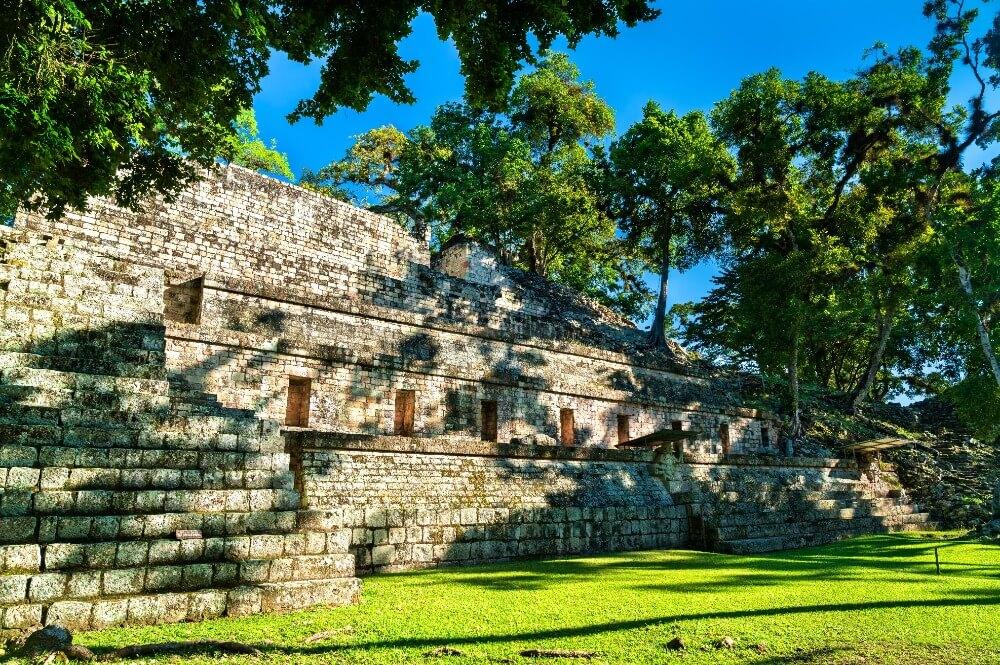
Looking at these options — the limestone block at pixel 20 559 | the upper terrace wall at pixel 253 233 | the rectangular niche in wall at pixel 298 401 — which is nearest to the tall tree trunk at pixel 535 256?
the upper terrace wall at pixel 253 233

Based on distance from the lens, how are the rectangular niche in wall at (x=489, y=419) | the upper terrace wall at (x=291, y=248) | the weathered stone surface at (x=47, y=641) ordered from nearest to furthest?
1. the weathered stone surface at (x=47, y=641)
2. the upper terrace wall at (x=291, y=248)
3. the rectangular niche in wall at (x=489, y=419)

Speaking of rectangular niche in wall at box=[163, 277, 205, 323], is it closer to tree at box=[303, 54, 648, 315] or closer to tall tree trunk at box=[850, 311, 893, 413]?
tree at box=[303, 54, 648, 315]

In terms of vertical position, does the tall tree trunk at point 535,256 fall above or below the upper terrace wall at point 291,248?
above

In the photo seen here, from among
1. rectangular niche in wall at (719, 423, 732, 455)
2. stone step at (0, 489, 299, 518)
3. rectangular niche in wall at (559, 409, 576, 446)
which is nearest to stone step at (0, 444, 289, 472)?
stone step at (0, 489, 299, 518)

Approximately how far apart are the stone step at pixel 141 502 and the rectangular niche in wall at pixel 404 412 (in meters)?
7.12

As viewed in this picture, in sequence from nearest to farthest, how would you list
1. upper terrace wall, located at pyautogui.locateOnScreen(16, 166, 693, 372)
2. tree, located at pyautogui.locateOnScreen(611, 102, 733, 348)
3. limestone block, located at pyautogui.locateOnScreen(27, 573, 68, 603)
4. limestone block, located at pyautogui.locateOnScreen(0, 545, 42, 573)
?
1. limestone block, located at pyautogui.locateOnScreen(27, 573, 68, 603)
2. limestone block, located at pyautogui.locateOnScreen(0, 545, 42, 573)
3. upper terrace wall, located at pyautogui.locateOnScreen(16, 166, 693, 372)
4. tree, located at pyautogui.locateOnScreen(611, 102, 733, 348)

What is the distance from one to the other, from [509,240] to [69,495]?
28.8 meters

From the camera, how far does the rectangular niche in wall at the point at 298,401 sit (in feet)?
43.4

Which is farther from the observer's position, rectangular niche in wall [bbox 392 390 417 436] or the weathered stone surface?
rectangular niche in wall [bbox 392 390 417 436]

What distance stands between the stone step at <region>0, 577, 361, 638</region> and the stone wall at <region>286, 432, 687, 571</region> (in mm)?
1050

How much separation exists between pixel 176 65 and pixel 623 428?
49.5ft

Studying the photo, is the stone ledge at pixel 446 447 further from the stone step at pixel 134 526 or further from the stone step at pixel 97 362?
the stone step at pixel 134 526

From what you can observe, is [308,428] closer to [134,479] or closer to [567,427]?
[134,479]

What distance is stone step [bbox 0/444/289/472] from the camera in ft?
20.1
